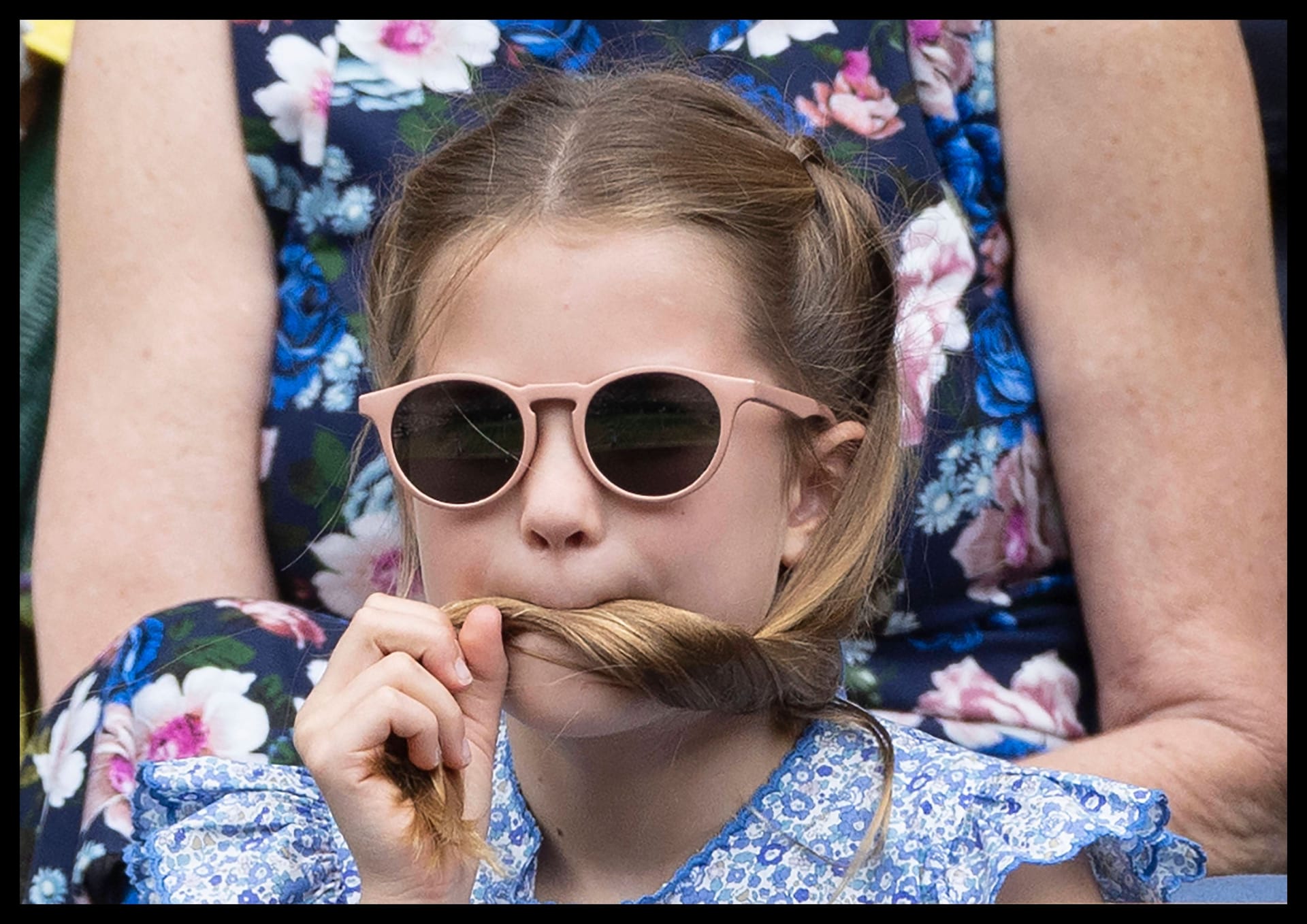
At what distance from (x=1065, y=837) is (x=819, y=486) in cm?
34

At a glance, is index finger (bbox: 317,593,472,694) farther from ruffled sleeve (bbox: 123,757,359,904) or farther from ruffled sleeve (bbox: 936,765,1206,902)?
ruffled sleeve (bbox: 936,765,1206,902)

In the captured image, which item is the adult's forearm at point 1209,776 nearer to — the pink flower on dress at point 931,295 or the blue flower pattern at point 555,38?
the pink flower on dress at point 931,295

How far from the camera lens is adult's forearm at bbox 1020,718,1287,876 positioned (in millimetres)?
1497

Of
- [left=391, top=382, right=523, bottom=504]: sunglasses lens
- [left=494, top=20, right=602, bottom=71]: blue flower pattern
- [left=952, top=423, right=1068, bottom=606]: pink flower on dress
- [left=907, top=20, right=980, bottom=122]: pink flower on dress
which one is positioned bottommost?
[left=952, top=423, right=1068, bottom=606]: pink flower on dress

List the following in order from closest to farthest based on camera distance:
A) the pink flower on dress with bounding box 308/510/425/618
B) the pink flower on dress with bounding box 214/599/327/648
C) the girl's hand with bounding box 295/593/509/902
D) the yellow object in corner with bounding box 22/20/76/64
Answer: the girl's hand with bounding box 295/593/509/902 < the pink flower on dress with bounding box 214/599/327/648 < the pink flower on dress with bounding box 308/510/425/618 < the yellow object in corner with bounding box 22/20/76/64

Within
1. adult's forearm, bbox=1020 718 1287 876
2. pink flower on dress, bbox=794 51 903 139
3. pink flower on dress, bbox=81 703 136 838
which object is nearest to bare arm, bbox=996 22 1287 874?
adult's forearm, bbox=1020 718 1287 876

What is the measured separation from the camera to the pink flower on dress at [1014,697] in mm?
1612

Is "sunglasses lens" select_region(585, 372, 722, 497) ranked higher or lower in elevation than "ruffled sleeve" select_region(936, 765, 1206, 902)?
higher

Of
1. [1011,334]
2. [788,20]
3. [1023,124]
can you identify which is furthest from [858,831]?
[788,20]

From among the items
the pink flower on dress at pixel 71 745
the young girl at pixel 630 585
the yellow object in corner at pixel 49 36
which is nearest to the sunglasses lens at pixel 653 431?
the young girl at pixel 630 585

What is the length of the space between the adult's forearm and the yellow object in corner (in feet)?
5.32

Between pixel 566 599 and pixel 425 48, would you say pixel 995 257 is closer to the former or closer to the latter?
pixel 425 48

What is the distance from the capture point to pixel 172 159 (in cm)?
182

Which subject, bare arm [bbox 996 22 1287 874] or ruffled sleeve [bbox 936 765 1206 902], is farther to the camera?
bare arm [bbox 996 22 1287 874]
